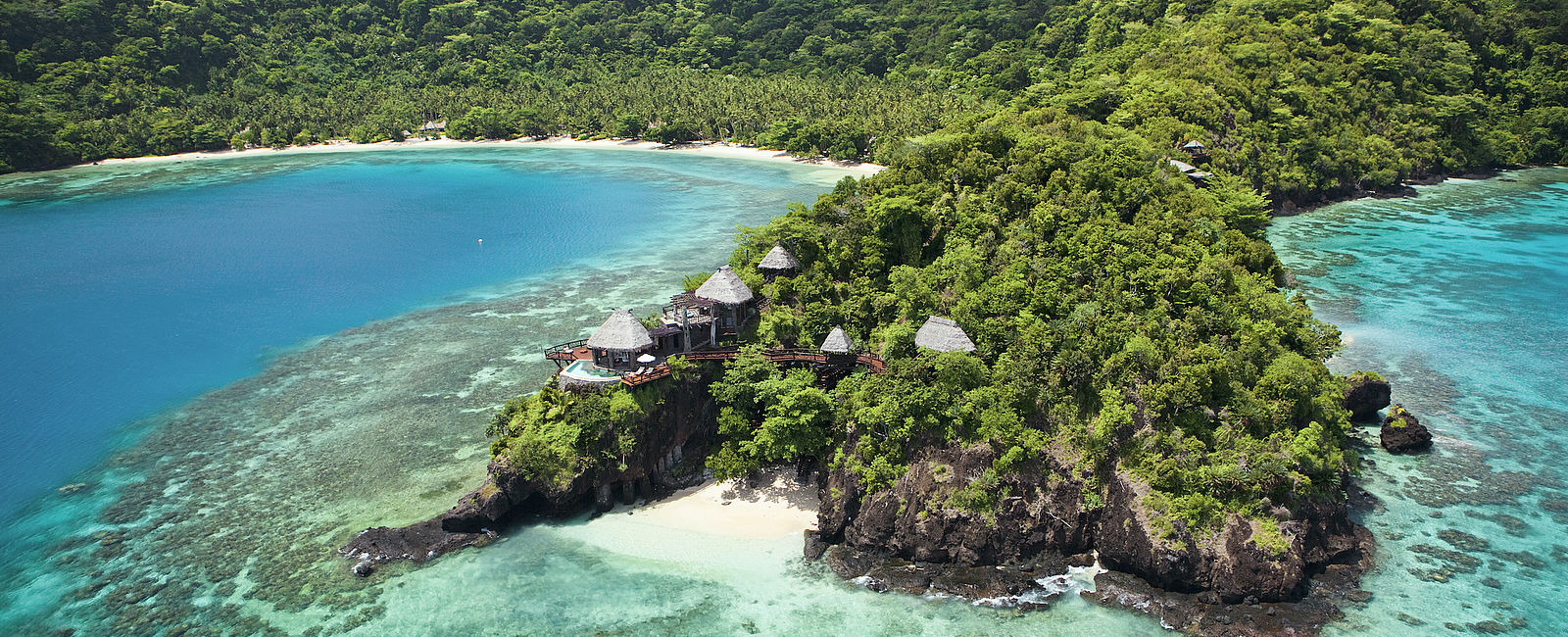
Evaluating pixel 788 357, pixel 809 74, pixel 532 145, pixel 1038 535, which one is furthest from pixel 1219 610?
pixel 809 74

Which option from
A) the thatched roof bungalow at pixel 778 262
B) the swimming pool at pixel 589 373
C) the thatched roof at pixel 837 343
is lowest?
the swimming pool at pixel 589 373

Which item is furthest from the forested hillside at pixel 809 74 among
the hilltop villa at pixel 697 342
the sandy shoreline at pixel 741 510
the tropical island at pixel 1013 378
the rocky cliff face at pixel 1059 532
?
the rocky cliff face at pixel 1059 532

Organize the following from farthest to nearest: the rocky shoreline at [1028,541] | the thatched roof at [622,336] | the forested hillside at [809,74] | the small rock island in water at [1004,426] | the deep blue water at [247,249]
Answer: the forested hillside at [809,74] → the deep blue water at [247,249] → the thatched roof at [622,336] → the small rock island in water at [1004,426] → the rocky shoreline at [1028,541]

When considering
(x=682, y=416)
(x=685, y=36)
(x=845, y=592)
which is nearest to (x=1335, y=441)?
(x=845, y=592)

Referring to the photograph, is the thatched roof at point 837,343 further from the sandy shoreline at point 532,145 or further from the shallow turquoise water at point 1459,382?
the sandy shoreline at point 532,145

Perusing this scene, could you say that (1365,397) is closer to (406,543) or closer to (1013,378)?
(1013,378)
